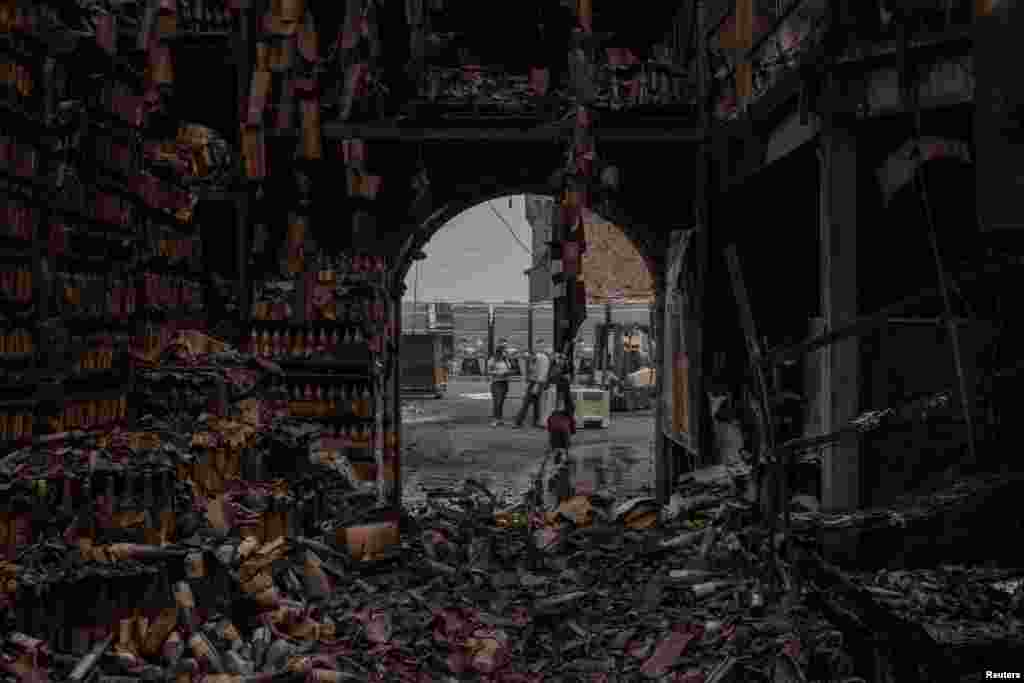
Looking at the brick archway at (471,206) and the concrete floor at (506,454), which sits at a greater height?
the brick archway at (471,206)

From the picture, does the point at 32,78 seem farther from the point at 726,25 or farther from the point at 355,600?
the point at 726,25

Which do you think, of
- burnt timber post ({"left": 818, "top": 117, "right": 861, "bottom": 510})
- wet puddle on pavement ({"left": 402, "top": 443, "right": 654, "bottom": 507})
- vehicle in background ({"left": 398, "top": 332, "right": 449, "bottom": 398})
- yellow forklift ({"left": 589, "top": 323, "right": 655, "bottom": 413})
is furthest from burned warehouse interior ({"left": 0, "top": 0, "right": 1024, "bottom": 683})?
vehicle in background ({"left": 398, "top": 332, "right": 449, "bottom": 398})

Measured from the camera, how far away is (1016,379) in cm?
567

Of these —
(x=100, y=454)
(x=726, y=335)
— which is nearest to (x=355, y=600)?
(x=100, y=454)

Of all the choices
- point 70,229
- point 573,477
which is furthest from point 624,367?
point 70,229

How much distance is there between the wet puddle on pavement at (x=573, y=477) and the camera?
1357cm

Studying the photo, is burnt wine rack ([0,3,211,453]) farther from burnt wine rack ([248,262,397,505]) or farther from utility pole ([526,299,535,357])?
utility pole ([526,299,535,357])

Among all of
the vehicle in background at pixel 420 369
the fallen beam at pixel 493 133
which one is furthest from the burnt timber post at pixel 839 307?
the vehicle in background at pixel 420 369

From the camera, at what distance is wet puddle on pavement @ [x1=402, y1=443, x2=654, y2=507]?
1357 cm

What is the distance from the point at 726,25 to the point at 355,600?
8522mm

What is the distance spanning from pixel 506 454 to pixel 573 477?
2770mm

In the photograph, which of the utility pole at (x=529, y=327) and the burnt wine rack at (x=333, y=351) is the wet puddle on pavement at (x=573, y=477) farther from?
the utility pole at (x=529, y=327)

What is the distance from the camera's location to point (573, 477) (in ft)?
48.8

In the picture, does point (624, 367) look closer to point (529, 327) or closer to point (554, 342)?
point (529, 327)
